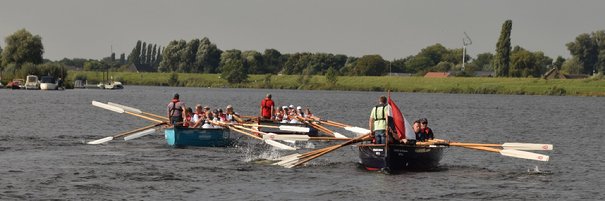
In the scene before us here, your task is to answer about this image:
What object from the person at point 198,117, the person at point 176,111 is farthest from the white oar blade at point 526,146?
the person at point 176,111

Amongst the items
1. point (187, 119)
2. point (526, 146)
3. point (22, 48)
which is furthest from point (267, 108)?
point (22, 48)

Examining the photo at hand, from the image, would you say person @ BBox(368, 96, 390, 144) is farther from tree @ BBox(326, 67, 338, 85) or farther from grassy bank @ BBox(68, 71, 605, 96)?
tree @ BBox(326, 67, 338, 85)

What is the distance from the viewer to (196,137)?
40.8 meters

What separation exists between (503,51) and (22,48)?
79.6m

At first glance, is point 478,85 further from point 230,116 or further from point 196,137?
point 196,137

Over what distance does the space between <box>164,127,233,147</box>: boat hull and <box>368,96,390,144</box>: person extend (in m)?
10.4

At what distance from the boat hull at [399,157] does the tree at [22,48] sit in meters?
125

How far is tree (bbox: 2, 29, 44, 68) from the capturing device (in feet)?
495

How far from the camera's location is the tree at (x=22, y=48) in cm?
15100

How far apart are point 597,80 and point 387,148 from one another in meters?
144

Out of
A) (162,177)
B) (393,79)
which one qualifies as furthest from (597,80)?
(162,177)

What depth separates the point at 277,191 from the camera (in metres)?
29.8

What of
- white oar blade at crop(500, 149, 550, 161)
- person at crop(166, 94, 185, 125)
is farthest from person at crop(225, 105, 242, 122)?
white oar blade at crop(500, 149, 550, 161)

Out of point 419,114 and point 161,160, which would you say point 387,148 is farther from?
point 419,114
